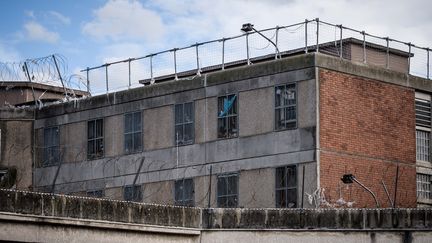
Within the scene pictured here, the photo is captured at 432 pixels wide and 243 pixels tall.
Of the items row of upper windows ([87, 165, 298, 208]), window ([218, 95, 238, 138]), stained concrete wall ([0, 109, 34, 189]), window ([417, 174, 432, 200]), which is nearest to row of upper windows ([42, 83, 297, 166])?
window ([218, 95, 238, 138])

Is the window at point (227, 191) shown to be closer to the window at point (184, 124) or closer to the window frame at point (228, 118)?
the window frame at point (228, 118)

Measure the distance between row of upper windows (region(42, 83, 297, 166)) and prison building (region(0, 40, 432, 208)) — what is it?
0.15ft

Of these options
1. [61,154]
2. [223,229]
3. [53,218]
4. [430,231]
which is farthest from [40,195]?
[61,154]

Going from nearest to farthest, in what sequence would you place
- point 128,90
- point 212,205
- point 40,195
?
point 40,195 → point 212,205 → point 128,90

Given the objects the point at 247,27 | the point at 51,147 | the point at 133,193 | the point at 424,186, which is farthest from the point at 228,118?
the point at 51,147

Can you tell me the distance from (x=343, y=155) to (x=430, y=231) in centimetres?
1239

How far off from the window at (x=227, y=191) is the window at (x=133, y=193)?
427 cm

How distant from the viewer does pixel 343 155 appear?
1395 inches

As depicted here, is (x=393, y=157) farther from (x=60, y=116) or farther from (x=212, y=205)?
(x=60, y=116)

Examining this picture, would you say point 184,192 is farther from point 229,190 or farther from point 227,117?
point 227,117

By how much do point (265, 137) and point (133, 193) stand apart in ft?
23.4

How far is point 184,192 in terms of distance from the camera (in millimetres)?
38781

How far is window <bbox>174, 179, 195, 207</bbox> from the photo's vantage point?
38.5 metres

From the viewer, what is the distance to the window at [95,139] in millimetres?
42188
